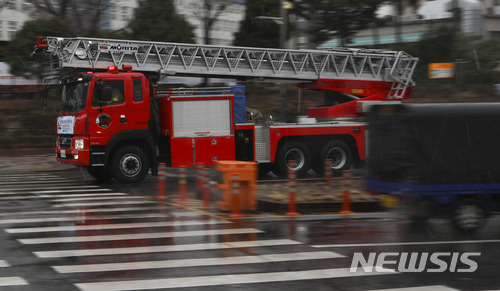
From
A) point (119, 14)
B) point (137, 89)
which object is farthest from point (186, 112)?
point (119, 14)

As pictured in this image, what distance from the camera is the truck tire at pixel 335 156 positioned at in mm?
20047

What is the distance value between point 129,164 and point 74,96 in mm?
2412

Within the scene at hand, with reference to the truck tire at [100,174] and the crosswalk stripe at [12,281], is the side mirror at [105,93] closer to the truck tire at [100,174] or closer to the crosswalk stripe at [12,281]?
the truck tire at [100,174]

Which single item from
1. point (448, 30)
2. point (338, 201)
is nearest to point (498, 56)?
point (448, 30)

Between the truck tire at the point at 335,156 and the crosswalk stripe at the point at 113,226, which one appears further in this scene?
the truck tire at the point at 335,156

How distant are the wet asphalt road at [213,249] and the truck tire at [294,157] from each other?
5.71m

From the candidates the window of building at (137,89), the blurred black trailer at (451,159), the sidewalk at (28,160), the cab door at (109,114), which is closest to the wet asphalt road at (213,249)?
the blurred black trailer at (451,159)

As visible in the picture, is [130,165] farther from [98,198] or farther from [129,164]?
[98,198]

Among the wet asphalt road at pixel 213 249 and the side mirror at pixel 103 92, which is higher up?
the side mirror at pixel 103 92

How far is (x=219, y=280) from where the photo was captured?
24.5 feet

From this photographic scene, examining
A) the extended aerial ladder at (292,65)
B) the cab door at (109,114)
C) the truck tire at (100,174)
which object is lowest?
the truck tire at (100,174)

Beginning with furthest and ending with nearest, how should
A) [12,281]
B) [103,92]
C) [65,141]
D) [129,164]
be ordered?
[65,141]
[129,164]
[103,92]
[12,281]

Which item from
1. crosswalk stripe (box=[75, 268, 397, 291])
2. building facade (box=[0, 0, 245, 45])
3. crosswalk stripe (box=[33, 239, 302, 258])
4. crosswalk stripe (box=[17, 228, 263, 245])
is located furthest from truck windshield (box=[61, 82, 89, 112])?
building facade (box=[0, 0, 245, 45])

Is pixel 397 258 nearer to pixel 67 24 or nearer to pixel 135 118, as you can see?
pixel 135 118
